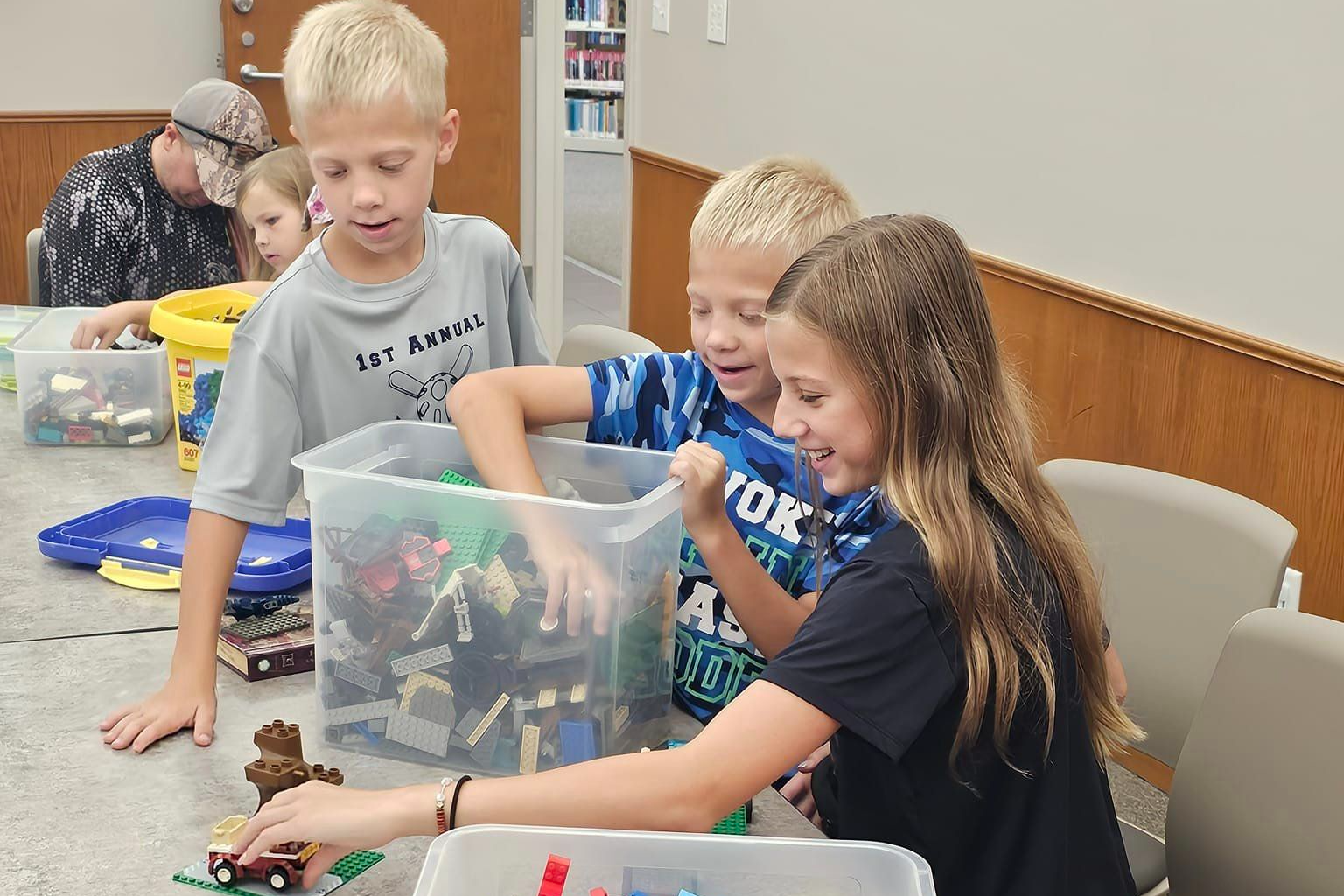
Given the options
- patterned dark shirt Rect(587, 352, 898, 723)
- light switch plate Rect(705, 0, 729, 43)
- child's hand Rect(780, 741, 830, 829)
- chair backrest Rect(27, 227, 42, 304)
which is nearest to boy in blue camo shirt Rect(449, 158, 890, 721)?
patterned dark shirt Rect(587, 352, 898, 723)

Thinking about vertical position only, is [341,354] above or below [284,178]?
below

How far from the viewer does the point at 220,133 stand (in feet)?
8.75

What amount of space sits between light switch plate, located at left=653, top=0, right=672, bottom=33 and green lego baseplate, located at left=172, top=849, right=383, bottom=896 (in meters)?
3.69

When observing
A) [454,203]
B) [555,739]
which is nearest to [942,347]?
[555,739]

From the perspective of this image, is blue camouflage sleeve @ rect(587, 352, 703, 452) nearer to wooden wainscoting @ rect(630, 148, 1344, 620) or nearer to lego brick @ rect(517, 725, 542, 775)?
lego brick @ rect(517, 725, 542, 775)

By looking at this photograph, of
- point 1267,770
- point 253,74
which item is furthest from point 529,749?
point 253,74

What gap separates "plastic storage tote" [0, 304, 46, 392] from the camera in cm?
226

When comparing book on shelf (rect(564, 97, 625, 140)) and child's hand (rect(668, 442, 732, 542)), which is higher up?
book on shelf (rect(564, 97, 625, 140))

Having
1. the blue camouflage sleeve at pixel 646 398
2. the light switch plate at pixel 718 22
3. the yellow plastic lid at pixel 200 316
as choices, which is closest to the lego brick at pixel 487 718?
the blue camouflage sleeve at pixel 646 398

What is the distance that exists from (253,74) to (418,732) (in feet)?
12.5

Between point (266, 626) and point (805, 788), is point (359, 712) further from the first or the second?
point (805, 788)

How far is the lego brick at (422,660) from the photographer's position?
106 centimetres

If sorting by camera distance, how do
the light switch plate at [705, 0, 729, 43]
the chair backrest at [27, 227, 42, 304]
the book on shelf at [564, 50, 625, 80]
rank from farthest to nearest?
1. the book on shelf at [564, 50, 625, 80]
2. the light switch plate at [705, 0, 729, 43]
3. the chair backrest at [27, 227, 42, 304]

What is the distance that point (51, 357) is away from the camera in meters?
1.94
